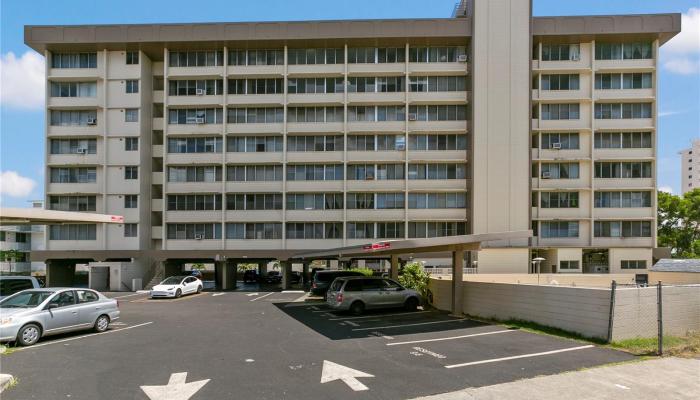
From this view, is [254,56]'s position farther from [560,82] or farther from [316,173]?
[560,82]

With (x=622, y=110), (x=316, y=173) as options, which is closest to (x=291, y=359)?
(x=316, y=173)

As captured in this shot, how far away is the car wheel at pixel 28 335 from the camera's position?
45.6 ft

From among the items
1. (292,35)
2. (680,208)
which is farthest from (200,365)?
(680,208)

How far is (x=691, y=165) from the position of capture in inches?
6260

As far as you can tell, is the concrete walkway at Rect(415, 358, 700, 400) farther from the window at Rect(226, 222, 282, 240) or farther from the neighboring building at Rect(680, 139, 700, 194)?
the neighboring building at Rect(680, 139, 700, 194)

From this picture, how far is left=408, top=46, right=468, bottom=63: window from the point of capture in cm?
4744

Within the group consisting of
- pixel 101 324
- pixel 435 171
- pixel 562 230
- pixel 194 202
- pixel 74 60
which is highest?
pixel 74 60

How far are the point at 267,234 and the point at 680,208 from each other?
49.8m

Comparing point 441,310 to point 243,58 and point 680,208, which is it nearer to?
point 243,58

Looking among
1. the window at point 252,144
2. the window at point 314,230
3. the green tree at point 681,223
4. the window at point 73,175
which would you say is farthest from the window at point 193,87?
the green tree at point 681,223

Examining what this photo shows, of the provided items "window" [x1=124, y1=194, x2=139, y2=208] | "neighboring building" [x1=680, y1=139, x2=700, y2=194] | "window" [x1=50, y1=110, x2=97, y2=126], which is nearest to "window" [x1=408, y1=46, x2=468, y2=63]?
"window" [x1=124, y1=194, x2=139, y2=208]

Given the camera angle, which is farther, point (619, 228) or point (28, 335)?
point (619, 228)

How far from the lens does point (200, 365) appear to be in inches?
453

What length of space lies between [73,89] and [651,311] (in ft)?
159
